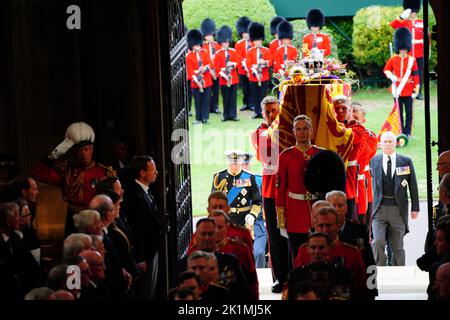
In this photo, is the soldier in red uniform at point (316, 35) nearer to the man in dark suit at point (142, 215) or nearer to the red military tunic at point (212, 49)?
the red military tunic at point (212, 49)

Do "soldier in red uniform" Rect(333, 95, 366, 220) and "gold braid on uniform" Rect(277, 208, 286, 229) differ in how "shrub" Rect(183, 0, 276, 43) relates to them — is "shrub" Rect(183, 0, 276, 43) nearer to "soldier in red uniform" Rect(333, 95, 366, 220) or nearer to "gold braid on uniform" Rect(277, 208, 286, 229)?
"soldier in red uniform" Rect(333, 95, 366, 220)

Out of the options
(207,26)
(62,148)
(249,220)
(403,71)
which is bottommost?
(249,220)

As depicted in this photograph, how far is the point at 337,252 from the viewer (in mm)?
9555

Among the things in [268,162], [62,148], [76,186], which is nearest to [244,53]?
[268,162]

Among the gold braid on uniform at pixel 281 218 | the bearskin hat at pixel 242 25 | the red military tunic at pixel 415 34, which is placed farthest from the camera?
the bearskin hat at pixel 242 25

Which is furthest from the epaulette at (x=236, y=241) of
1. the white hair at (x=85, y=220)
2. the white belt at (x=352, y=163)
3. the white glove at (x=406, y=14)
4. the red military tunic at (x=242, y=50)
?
the red military tunic at (x=242, y=50)

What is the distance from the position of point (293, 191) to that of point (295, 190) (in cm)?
2

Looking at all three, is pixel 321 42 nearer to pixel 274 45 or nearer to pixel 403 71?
pixel 274 45

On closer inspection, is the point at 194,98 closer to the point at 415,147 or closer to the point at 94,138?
the point at 415,147

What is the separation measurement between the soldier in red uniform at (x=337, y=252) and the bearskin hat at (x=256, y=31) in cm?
1293

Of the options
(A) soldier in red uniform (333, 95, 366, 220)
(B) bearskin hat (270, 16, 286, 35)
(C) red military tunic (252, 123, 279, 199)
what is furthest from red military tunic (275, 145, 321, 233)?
(B) bearskin hat (270, 16, 286, 35)

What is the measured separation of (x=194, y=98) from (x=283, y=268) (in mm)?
10647

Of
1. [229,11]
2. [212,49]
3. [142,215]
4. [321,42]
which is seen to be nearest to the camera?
[142,215]

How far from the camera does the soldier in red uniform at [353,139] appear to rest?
1261 cm
